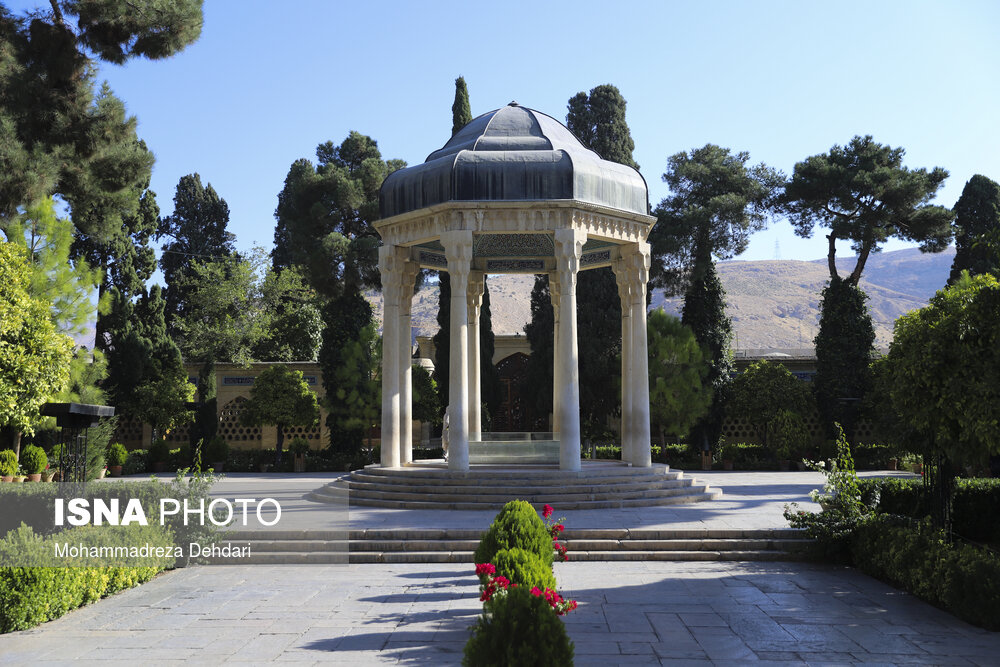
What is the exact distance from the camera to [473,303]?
71.8ft

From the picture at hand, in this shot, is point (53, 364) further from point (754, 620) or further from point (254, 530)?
point (754, 620)

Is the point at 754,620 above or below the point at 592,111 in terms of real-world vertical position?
below

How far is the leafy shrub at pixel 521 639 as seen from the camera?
4.46m

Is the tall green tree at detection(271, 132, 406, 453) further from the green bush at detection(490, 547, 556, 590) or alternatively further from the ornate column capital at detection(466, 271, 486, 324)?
the green bush at detection(490, 547, 556, 590)

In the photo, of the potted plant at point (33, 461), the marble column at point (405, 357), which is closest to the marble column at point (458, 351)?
the marble column at point (405, 357)

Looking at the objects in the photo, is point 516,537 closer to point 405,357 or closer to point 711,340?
point 405,357

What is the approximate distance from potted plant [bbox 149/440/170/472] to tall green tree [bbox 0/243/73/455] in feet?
48.7

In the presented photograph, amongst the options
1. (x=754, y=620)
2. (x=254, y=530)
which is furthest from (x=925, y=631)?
(x=254, y=530)

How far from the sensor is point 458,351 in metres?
16.5

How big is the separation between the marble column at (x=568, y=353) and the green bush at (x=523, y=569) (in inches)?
368

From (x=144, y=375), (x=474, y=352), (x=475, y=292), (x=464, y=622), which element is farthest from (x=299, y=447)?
(x=464, y=622)

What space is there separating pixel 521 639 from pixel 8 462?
22.5 meters

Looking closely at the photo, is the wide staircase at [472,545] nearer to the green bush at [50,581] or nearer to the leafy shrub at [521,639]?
the green bush at [50,581]

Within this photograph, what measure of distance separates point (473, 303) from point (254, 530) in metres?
10.5
